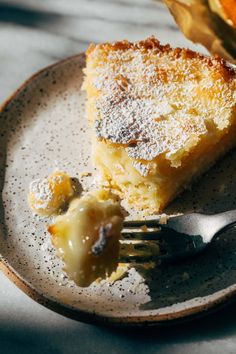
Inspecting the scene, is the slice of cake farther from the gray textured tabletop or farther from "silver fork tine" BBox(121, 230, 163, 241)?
the gray textured tabletop

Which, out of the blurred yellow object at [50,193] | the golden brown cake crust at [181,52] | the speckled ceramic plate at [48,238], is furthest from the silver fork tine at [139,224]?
the golden brown cake crust at [181,52]

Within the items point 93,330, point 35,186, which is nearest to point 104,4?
point 35,186

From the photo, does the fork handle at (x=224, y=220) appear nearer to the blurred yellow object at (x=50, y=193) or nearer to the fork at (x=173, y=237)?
the fork at (x=173, y=237)

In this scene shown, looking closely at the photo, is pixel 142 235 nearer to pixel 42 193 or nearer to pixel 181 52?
pixel 42 193

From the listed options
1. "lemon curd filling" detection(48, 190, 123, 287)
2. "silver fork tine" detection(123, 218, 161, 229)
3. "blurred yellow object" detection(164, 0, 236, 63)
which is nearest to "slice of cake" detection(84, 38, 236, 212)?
"silver fork tine" detection(123, 218, 161, 229)

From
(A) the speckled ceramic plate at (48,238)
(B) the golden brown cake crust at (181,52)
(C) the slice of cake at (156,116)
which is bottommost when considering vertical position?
(A) the speckled ceramic plate at (48,238)

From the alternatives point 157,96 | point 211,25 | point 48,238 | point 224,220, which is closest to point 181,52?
point 157,96

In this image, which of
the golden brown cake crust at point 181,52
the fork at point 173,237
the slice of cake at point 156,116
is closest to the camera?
the fork at point 173,237
